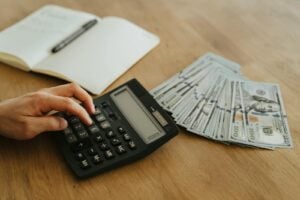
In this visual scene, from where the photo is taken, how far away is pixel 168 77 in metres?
0.80

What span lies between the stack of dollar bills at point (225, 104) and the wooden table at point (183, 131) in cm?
2

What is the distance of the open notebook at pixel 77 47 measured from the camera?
2.60 ft

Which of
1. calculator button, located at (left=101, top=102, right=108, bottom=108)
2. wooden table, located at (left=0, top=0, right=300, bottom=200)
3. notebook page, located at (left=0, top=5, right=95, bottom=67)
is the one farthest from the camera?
notebook page, located at (left=0, top=5, right=95, bottom=67)

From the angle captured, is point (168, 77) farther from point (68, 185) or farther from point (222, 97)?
point (68, 185)

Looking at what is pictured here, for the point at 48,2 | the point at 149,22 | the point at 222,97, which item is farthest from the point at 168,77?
the point at 48,2

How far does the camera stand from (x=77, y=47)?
2.81ft

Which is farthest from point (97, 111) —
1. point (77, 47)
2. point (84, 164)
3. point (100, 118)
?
point (77, 47)

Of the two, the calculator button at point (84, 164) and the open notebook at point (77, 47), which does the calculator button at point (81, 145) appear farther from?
the open notebook at point (77, 47)

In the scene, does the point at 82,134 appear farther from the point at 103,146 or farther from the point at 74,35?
the point at 74,35

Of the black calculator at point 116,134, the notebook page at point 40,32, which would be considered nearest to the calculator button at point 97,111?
the black calculator at point 116,134

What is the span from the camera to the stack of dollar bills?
2.20ft

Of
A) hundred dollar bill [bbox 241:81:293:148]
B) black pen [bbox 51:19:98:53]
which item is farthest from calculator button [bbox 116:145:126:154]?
black pen [bbox 51:19:98:53]

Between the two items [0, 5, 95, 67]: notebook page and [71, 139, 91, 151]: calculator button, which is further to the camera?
[0, 5, 95, 67]: notebook page

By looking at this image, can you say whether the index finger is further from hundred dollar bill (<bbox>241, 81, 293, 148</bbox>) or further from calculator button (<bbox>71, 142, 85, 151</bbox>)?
hundred dollar bill (<bbox>241, 81, 293, 148</bbox>)
